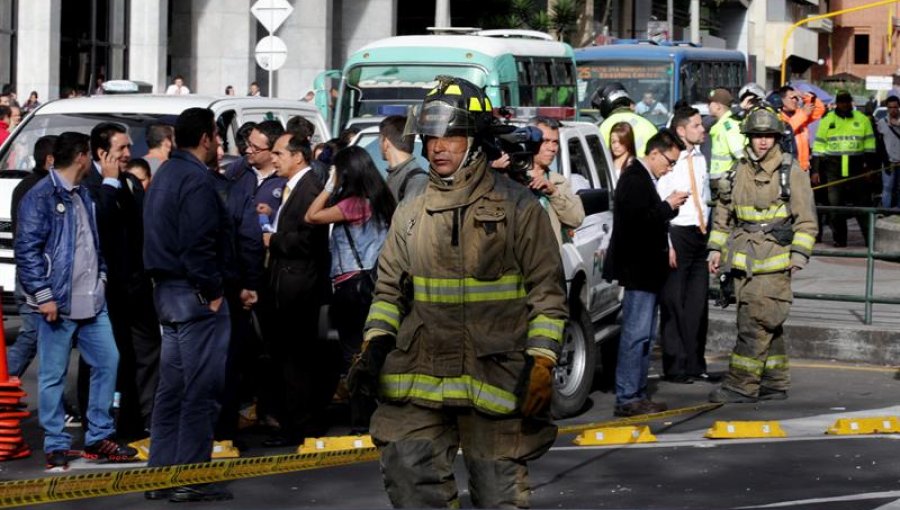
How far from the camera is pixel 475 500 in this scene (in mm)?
6234

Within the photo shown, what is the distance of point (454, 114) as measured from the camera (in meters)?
6.17

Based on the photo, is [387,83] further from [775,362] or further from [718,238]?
[775,362]

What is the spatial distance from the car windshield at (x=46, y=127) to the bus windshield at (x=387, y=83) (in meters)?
6.93

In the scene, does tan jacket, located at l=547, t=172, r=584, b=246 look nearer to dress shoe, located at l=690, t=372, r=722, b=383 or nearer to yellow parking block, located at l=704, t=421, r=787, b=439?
yellow parking block, located at l=704, t=421, r=787, b=439

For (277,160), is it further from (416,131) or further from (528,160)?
(416,131)

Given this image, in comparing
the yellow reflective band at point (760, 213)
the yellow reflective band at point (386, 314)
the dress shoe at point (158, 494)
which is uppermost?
the yellow reflective band at point (760, 213)

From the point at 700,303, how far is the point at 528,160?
3624 mm

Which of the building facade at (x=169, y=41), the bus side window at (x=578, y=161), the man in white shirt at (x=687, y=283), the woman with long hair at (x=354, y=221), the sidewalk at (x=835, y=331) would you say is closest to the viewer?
the woman with long hair at (x=354, y=221)

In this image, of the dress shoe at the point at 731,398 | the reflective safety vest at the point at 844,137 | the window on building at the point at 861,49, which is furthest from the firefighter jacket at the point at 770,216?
the window on building at the point at 861,49

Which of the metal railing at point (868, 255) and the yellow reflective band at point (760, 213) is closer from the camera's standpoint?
the yellow reflective band at point (760, 213)

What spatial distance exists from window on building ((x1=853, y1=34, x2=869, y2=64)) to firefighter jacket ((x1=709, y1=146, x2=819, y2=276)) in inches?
4590

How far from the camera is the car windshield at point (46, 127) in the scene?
1451cm

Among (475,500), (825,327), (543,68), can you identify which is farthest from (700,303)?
(543,68)

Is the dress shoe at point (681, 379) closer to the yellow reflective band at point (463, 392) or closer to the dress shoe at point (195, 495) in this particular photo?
the dress shoe at point (195, 495)
